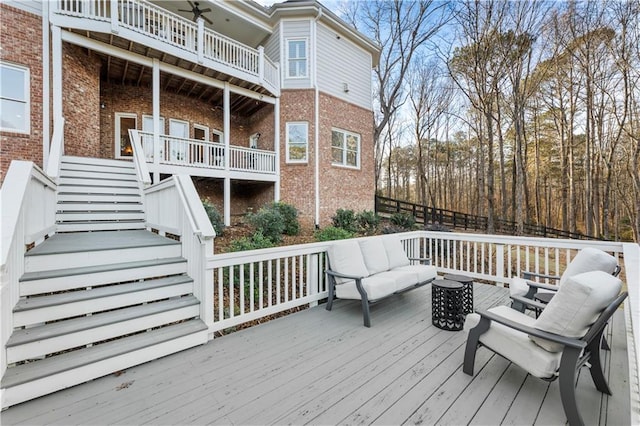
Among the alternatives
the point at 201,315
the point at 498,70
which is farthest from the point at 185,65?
the point at 498,70

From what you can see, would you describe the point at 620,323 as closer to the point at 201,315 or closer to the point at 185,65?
the point at 201,315

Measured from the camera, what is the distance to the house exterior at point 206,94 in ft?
19.9

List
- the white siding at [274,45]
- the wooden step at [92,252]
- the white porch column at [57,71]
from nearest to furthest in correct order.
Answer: the wooden step at [92,252]
the white porch column at [57,71]
the white siding at [274,45]

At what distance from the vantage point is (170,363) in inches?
98.0

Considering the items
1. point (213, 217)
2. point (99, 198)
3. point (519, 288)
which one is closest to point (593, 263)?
point (519, 288)

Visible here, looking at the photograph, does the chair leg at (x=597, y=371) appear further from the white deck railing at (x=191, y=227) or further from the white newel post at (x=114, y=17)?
the white newel post at (x=114, y=17)

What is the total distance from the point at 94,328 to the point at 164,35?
7.97m

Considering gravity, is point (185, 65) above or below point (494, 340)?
above

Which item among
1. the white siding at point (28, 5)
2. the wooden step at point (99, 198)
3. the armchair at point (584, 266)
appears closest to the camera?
the armchair at point (584, 266)

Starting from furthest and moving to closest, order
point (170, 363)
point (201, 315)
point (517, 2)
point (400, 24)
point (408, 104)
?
point (408, 104) → point (400, 24) → point (517, 2) → point (201, 315) → point (170, 363)

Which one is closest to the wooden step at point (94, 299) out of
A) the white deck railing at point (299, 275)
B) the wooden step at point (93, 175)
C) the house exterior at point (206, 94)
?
the white deck railing at point (299, 275)

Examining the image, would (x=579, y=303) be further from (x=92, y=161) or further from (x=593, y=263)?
(x=92, y=161)

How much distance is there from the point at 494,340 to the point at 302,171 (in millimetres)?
7976

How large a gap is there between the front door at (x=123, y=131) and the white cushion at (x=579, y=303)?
405 inches
